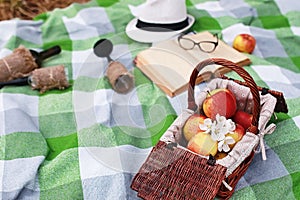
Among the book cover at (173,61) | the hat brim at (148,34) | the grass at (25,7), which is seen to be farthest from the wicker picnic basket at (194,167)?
the grass at (25,7)

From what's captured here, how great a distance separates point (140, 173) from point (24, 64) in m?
0.55

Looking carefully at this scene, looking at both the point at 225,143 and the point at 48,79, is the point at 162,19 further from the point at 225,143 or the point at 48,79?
the point at 225,143

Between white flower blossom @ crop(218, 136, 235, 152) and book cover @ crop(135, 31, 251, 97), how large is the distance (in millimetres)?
259

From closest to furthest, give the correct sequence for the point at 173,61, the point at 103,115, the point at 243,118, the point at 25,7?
1. the point at 243,118
2. the point at 103,115
3. the point at 173,61
4. the point at 25,7

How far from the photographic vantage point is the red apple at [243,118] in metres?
1.01

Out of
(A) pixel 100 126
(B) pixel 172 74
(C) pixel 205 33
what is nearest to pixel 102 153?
(A) pixel 100 126

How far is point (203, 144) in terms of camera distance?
95 centimetres

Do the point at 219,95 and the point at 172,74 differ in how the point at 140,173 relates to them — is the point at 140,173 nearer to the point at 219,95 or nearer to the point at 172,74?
the point at 219,95

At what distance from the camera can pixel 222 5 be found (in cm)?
170

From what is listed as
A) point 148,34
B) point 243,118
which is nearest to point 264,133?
point 243,118

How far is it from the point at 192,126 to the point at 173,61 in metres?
0.33

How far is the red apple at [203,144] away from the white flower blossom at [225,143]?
0.01m

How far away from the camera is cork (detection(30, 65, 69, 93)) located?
4.20ft

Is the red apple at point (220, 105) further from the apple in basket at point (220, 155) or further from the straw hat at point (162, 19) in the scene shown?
the straw hat at point (162, 19)
